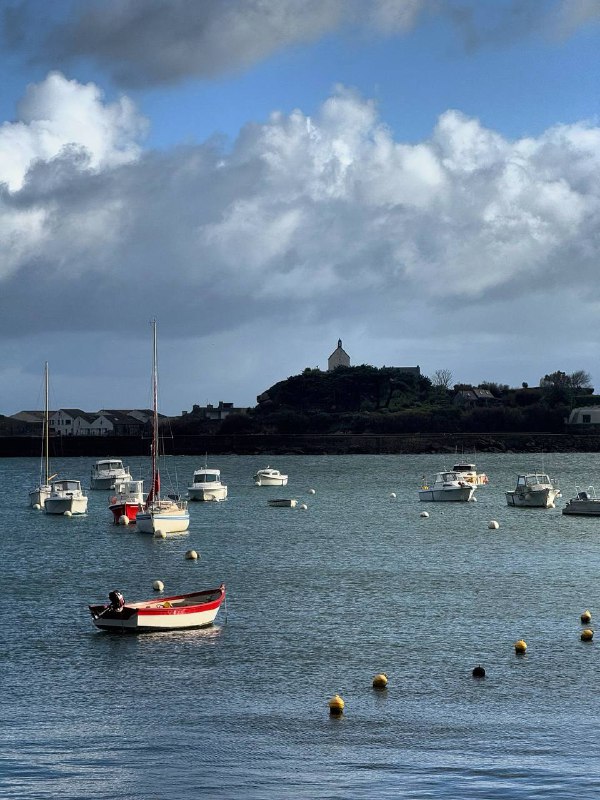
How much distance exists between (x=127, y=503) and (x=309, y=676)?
148 feet

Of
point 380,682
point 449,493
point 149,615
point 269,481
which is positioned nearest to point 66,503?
point 449,493

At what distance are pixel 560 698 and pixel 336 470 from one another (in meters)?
131

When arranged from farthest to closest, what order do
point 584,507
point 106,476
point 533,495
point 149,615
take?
point 106,476
point 533,495
point 584,507
point 149,615

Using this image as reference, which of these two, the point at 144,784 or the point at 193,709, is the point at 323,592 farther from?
the point at 144,784

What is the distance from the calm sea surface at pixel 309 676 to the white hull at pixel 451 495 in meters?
30.9

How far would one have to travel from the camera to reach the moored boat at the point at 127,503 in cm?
7081

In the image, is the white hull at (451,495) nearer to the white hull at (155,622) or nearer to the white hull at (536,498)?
the white hull at (536,498)

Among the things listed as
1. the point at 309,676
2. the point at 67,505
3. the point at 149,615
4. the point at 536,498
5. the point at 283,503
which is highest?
the point at 536,498

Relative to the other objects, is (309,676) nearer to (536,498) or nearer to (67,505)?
(67,505)

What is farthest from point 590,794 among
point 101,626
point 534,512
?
point 534,512

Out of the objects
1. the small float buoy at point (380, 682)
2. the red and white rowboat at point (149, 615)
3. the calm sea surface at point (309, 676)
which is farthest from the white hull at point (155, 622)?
the small float buoy at point (380, 682)

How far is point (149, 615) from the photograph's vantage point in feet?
107

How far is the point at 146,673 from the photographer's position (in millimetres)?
28391

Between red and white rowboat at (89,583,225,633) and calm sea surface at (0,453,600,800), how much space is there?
40 cm
